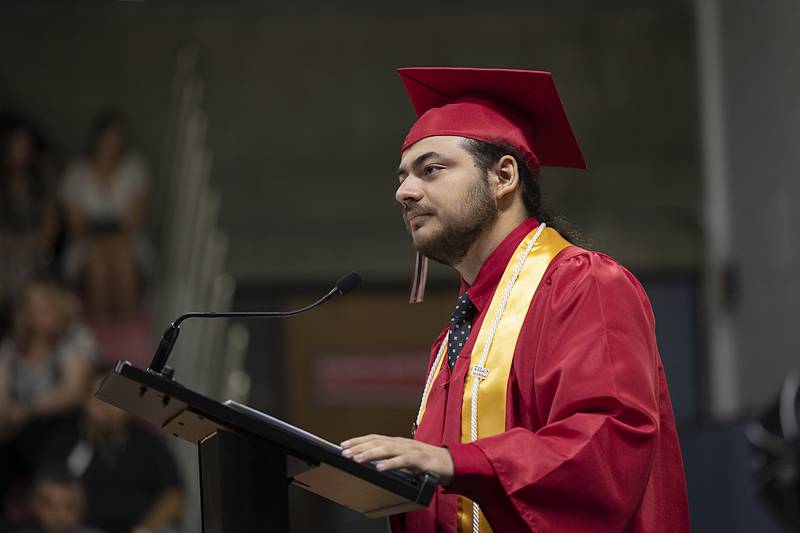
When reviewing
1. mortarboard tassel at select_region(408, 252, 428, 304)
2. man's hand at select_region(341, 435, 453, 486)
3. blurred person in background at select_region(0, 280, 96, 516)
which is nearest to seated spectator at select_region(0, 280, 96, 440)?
blurred person in background at select_region(0, 280, 96, 516)

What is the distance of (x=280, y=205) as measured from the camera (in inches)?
332

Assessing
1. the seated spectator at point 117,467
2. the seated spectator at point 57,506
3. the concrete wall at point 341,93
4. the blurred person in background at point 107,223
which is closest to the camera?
the seated spectator at point 57,506

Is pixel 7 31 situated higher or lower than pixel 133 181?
higher

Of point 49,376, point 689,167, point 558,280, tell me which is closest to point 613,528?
point 558,280

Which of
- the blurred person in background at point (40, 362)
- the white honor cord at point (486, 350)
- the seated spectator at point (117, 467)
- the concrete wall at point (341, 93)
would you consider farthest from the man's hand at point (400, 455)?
the concrete wall at point (341, 93)

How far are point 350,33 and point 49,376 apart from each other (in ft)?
10.8

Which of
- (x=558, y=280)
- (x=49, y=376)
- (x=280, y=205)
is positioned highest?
(x=558, y=280)

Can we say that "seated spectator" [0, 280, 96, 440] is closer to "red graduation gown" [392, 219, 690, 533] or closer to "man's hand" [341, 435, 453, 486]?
"red graduation gown" [392, 219, 690, 533]

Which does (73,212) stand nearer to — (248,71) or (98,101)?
(98,101)

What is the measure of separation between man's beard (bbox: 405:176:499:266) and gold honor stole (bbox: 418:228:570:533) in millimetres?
82

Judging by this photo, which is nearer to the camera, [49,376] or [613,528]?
[613,528]

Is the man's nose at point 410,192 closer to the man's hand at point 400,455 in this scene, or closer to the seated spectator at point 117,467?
the man's hand at point 400,455

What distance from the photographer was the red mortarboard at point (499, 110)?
229 centimetres

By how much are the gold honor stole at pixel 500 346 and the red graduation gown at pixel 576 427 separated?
16 mm
